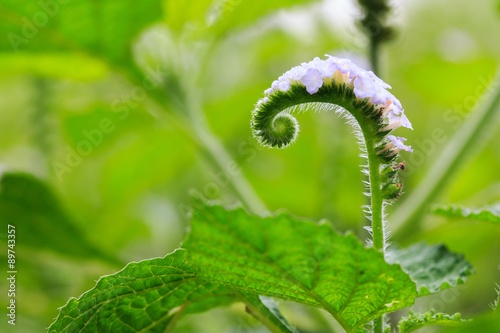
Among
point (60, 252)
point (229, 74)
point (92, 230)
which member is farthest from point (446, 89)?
point (60, 252)

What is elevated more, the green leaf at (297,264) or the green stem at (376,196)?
the green stem at (376,196)

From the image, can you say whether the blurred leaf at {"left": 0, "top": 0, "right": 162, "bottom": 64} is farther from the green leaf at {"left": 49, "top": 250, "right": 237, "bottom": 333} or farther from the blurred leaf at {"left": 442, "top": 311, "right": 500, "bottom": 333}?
the blurred leaf at {"left": 442, "top": 311, "right": 500, "bottom": 333}

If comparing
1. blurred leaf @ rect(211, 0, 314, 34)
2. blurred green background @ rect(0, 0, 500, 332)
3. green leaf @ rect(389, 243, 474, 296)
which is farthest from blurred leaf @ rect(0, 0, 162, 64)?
green leaf @ rect(389, 243, 474, 296)

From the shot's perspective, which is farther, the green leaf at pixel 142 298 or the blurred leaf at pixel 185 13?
the blurred leaf at pixel 185 13

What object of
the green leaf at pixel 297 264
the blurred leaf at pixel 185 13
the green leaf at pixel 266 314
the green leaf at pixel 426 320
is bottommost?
the green leaf at pixel 426 320

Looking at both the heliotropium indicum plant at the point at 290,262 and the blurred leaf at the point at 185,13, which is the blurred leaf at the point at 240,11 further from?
the heliotropium indicum plant at the point at 290,262

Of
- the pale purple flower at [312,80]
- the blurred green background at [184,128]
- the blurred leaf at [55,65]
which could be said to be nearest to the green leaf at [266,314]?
the pale purple flower at [312,80]
